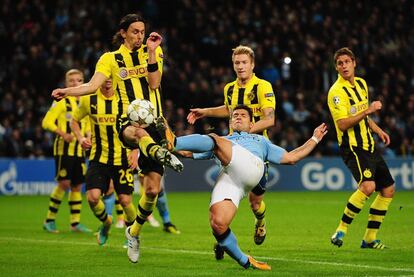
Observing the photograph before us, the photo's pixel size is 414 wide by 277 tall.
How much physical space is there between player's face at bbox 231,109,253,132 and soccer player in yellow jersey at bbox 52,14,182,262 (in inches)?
34.1

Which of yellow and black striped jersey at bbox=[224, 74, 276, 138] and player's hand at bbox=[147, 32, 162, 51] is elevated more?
player's hand at bbox=[147, 32, 162, 51]

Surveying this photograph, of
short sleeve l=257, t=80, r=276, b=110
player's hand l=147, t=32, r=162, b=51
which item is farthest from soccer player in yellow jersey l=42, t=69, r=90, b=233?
player's hand l=147, t=32, r=162, b=51

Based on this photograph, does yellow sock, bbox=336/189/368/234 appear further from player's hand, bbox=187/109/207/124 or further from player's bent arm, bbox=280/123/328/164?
player's bent arm, bbox=280/123/328/164

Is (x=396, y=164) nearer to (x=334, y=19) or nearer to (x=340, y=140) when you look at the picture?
(x=334, y=19)

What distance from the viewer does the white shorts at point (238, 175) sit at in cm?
900

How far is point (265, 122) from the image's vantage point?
1104cm

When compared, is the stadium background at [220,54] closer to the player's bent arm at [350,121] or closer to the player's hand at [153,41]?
the player's bent arm at [350,121]

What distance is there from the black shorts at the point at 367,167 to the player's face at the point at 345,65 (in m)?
0.95

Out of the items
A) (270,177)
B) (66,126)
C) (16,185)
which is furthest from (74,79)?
(270,177)

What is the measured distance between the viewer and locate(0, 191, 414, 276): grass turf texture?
9383mm

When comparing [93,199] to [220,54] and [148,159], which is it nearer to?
[148,159]

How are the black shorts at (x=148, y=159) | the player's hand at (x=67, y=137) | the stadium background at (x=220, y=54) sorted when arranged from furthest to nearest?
the stadium background at (x=220, y=54) < the player's hand at (x=67, y=137) < the black shorts at (x=148, y=159)

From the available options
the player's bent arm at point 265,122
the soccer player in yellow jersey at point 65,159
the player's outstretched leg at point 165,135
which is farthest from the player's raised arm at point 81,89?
the soccer player in yellow jersey at point 65,159

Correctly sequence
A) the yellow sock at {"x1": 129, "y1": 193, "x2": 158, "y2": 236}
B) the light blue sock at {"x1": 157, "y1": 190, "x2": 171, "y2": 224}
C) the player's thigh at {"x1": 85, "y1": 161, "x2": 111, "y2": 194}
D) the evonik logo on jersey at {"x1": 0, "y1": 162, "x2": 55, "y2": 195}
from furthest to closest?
the evonik logo on jersey at {"x1": 0, "y1": 162, "x2": 55, "y2": 195}, the light blue sock at {"x1": 157, "y1": 190, "x2": 171, "y2": 224}, the player's thigh at {"x1": 85, "y1": 161, "x2": 111, "y2": 194}, the yellow sock at {"x1": 129, "y1": 193, "x2": 158, "y2": 236}
